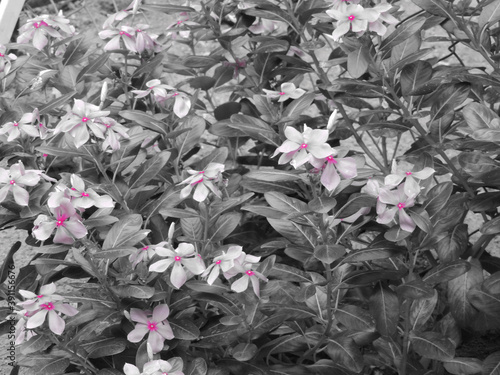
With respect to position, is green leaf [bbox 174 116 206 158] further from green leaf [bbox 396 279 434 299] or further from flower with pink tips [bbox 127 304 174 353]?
green leaf [bbox 396 279 434 299]

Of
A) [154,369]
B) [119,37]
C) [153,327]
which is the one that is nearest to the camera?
[154,369]

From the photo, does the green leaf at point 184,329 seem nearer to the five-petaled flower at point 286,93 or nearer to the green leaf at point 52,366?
the green leaf at point 52,366

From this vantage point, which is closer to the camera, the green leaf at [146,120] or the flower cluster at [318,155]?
the flower cluster at [318,155]

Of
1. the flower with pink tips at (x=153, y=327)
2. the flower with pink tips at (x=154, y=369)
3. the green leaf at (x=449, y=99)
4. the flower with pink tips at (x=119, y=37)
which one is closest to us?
the flower with pink tips at (x=154, y=369)

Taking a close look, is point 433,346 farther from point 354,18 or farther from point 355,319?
point 354,18

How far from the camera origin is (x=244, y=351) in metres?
1.74

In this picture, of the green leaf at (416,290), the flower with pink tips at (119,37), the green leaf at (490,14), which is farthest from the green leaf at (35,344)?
the green leaf at (490,14)

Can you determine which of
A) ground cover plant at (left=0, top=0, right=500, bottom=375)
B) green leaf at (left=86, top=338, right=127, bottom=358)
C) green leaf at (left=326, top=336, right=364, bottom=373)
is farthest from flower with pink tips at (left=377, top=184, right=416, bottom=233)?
green leaf at (left=86, top=338, right=127, bottom=358)

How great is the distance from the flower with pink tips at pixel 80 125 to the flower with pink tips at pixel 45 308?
35 cm

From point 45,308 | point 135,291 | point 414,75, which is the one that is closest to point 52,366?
point 45,308

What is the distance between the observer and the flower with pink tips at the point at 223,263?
150 centimetres

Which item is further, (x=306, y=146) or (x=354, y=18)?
(x=354, y=18)

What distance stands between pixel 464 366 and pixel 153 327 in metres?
0.81

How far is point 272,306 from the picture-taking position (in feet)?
5.79
